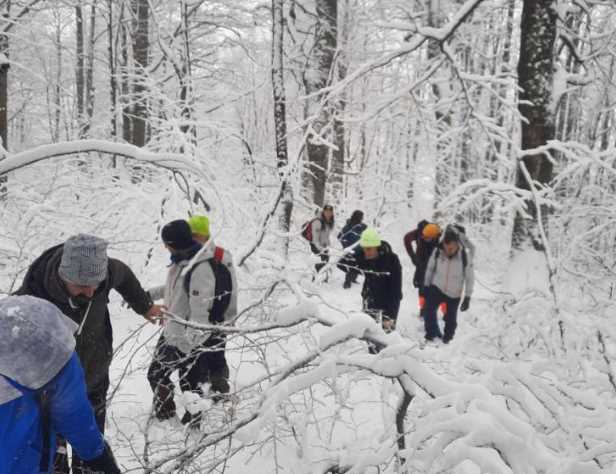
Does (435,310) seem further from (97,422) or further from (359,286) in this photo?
(97,422)

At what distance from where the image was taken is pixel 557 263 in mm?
3469

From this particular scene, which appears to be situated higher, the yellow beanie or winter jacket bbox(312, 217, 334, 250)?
the yellow beanie

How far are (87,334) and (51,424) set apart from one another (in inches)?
34.8

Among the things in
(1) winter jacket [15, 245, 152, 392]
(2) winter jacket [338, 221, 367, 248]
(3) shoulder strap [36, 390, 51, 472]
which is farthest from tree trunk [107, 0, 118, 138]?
(3) shoulder strap [36, 390, 51, 472]

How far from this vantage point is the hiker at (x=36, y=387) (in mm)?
1529

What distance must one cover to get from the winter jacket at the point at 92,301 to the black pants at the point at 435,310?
12.5ft

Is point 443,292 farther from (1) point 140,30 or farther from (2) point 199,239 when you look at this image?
(1) point 140,30

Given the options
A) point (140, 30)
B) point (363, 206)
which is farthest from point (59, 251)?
point (363, 206)

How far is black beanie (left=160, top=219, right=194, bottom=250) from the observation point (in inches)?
126

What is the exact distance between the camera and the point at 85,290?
2.40m

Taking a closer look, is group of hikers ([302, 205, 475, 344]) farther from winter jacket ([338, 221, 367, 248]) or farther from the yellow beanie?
winter jacket ([338, 221, 367, 248])

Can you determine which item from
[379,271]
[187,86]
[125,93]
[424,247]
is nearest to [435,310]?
[424,247]

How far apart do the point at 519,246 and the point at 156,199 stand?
4560 mm

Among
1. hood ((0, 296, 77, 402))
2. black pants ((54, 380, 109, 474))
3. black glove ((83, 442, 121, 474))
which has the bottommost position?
black pants ((54, 380, 109, 474))
